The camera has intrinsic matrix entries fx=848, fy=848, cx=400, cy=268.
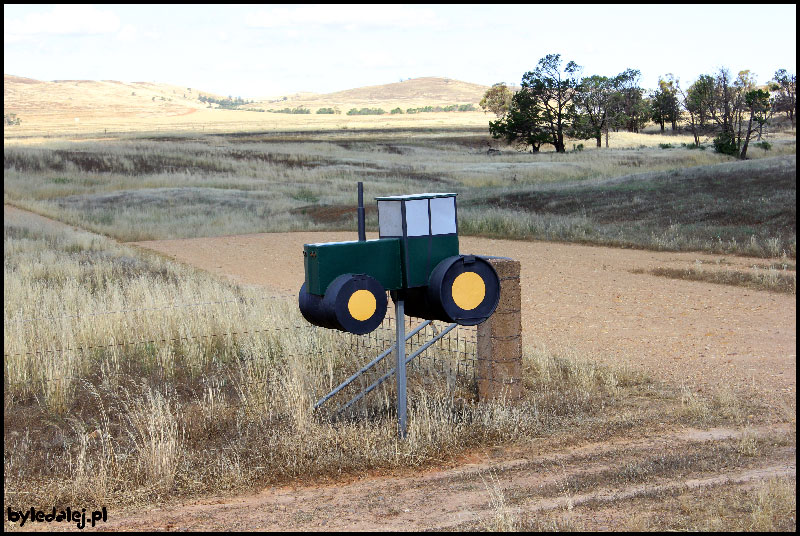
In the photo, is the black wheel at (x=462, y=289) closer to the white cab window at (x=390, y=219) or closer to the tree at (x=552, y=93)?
the white cab window at (x=390, y=219)

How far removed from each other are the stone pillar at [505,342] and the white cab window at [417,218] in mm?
1385

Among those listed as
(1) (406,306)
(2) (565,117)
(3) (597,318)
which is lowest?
(3) (597,318)

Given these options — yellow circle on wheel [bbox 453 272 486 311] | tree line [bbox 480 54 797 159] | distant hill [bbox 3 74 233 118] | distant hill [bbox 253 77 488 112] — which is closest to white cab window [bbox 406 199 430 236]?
yellow circle on wheel [bbox 453 272 486 311]

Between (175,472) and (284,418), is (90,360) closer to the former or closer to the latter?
(284,418)

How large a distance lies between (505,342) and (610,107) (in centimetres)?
5692

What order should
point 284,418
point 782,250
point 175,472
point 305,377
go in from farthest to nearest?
point 782,250, point 305,377, point 284,418, point 175,472

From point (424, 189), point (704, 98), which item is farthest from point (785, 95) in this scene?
point (424, 189)

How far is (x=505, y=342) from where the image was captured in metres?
7.18

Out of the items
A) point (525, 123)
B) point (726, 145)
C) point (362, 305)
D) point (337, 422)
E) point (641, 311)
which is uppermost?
point (525, 123)

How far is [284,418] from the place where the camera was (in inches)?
263

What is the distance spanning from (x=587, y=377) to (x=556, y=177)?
30171mm

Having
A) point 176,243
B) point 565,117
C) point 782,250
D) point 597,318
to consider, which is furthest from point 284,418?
point 565,117

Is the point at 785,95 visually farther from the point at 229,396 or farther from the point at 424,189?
the point at 229,396

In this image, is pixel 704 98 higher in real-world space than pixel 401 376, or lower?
higher
